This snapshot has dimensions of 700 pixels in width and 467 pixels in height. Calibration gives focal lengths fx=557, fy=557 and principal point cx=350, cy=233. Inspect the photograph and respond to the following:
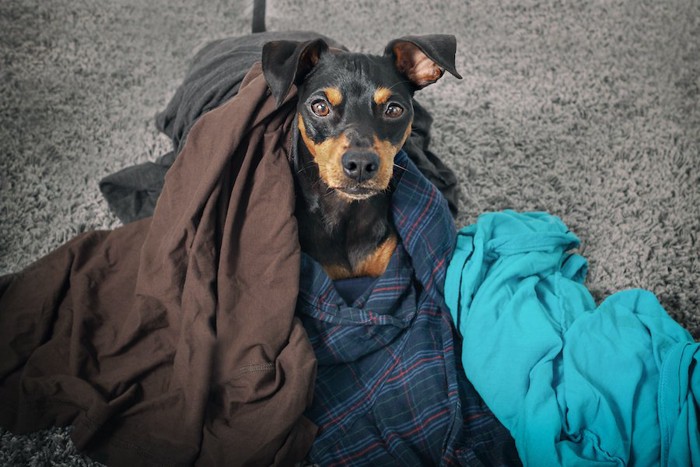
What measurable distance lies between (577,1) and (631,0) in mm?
364

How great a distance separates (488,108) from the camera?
10.2ft

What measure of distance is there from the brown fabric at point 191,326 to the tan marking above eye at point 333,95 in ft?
0.96

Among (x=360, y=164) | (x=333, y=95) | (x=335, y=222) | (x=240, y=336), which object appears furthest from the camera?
(x=335, y=222)

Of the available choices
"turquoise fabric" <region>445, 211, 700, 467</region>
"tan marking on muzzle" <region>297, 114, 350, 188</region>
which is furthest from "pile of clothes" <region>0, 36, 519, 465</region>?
"tan marking on muzzle" <region>297, 114, 350, 188</region>

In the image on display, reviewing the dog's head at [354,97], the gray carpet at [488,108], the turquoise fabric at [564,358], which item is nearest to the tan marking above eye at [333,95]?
the dog's head at [354,97]

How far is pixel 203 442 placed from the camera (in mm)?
1742

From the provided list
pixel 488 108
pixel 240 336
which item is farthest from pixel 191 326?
pixel 488 108

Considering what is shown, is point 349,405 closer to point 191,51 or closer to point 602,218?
point 602,218

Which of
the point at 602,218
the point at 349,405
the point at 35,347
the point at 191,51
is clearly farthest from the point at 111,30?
the point at 602,218

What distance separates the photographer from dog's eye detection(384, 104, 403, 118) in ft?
6.07

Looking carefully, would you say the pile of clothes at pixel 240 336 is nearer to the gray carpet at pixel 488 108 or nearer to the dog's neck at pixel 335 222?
the dog's neck at pixel 335 222

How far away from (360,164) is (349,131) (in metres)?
0.13

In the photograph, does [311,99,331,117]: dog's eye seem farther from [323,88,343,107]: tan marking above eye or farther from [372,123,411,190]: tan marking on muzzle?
[372,123,411,190]: tan marking on muzzle

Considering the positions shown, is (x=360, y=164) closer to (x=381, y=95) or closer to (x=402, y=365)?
(x=381, y=95)
